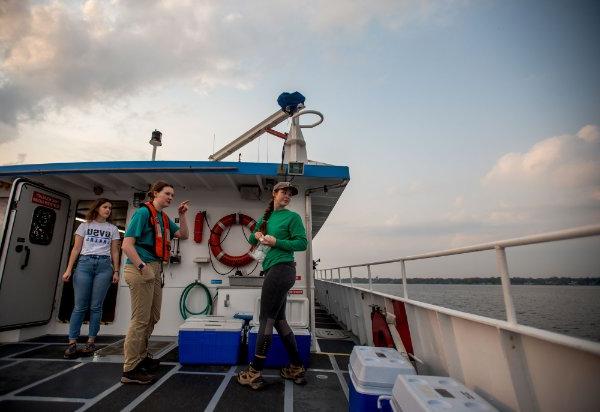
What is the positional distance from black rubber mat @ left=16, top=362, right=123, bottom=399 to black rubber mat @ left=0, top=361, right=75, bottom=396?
0.15m

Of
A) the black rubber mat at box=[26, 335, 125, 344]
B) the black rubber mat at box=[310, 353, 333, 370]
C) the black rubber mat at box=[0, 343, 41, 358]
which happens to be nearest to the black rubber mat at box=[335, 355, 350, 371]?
the black rubber mat at box=[310, 353, 333, 370]

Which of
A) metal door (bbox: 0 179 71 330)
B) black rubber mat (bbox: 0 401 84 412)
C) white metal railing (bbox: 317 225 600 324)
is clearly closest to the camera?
white metal railing (bbox: 317 225 600 324)

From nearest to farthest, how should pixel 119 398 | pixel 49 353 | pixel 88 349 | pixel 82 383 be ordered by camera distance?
1. pixel 119 398
2. pixel 82 383
3. pixel 88 349
4. pixel 49 353

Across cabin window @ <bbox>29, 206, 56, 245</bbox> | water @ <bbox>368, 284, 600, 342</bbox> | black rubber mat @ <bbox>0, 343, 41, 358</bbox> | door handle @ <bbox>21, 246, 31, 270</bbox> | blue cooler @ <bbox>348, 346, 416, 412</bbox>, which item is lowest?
water @ <bbox>368, 284, 600, 342</bbox>

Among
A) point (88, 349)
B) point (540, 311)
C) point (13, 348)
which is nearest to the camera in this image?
point (88, 349)

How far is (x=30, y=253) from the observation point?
12.4ft

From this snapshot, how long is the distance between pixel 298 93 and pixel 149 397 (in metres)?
4.51

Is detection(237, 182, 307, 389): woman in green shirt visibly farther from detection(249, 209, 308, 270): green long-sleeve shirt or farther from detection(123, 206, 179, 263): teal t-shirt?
detection(123, 206, 179, 263): teal t-shirt

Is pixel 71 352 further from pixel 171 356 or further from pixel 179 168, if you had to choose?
pixel 179 168

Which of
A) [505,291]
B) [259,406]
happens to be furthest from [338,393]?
[505,291]

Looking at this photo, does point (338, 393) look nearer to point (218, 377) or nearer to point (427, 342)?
point (427, 342)

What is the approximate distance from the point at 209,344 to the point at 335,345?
1727mm

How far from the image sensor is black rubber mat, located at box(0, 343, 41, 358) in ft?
10.1

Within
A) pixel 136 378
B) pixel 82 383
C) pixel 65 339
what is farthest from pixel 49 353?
pixel 136 378
